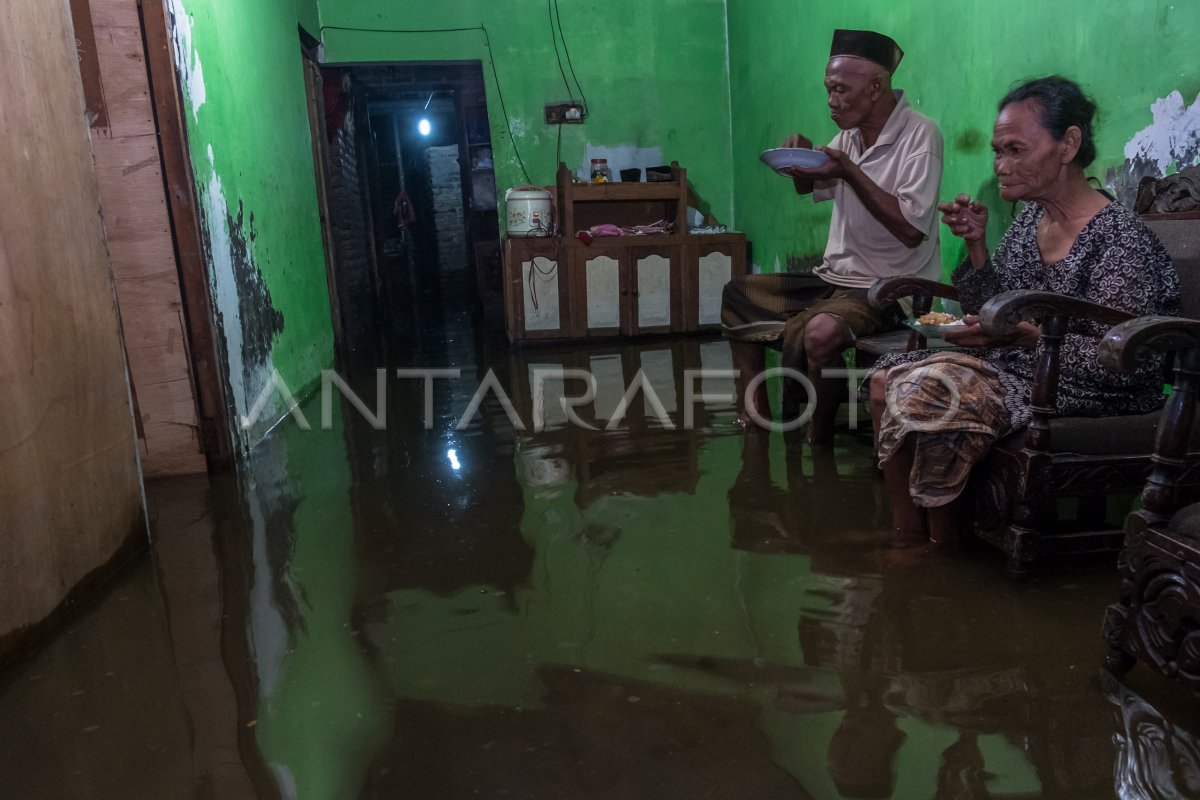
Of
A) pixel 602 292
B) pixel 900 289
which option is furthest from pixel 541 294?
pixel 900 289

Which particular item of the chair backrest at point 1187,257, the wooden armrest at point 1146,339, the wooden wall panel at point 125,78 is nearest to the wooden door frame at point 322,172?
the wooden wall panel at point 125,78

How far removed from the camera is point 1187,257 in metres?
1.82

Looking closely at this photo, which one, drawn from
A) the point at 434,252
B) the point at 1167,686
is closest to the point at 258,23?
the point at 1167,686

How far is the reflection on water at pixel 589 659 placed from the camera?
124 centimetres

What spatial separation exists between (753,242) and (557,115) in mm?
1879

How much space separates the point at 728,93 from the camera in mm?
6629

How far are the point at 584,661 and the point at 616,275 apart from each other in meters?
4.57

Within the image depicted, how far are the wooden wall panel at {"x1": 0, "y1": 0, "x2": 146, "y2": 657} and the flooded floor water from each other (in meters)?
0.14

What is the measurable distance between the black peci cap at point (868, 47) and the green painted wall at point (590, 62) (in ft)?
12.7

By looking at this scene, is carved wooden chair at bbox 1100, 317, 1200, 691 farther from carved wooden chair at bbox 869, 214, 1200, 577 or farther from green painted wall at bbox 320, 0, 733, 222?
green painted wall at bbox 320, 0, 733, 222

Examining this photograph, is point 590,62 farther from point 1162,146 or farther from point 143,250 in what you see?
point 1162,146

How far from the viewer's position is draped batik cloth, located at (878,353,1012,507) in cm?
181

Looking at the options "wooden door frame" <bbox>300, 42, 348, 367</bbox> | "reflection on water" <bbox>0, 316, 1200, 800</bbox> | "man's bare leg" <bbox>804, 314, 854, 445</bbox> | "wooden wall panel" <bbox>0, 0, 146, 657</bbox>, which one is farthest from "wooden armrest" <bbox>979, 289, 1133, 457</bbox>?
"wooden door frame" <bbox>300, 42, 348, 367</bbox>

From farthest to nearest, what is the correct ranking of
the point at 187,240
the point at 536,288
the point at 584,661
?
the point at 536,288, the point at 187,240, the point at 584,661
